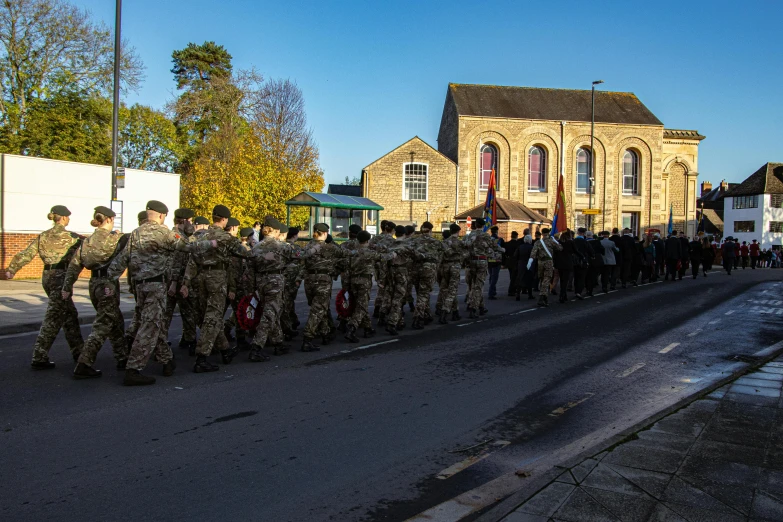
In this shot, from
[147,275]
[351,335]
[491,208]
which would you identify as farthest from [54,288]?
[491,208]

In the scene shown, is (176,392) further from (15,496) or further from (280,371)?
(15,496)

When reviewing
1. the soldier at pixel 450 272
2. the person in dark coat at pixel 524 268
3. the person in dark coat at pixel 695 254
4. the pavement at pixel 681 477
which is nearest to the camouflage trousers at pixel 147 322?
the pavement at pixel 681 477

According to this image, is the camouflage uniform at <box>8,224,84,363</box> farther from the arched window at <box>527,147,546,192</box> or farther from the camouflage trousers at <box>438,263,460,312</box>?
the arched window at <box>527,147,546,192</box>

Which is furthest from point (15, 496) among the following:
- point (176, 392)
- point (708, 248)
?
point (708, 248)

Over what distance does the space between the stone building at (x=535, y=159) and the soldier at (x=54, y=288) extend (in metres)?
35.0

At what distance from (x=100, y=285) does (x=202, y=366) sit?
61.5 inches

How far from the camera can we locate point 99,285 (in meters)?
7.55

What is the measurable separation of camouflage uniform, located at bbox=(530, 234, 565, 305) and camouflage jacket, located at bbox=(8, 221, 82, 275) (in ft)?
35.9

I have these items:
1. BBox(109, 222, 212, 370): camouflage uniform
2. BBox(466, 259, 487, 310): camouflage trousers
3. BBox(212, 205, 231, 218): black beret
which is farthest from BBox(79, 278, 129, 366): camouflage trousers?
BBox(466, 259, 487, 310): camouflage trousers

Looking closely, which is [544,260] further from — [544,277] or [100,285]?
[100,285]

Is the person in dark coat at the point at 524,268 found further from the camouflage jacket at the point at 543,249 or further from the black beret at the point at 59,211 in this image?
the black beret at the point at 59,211

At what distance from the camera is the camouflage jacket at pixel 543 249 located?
52.5 feet

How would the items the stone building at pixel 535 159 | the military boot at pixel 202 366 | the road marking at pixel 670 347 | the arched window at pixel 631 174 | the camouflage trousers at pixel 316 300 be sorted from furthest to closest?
the arched window at pixel 631 174 → the stone building at pixel 535 159 → the road marking at pixel 670 347 → the camouflage trousers at pixel 316 300 → the military boot at pixel 202 366

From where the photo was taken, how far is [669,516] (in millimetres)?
3756
